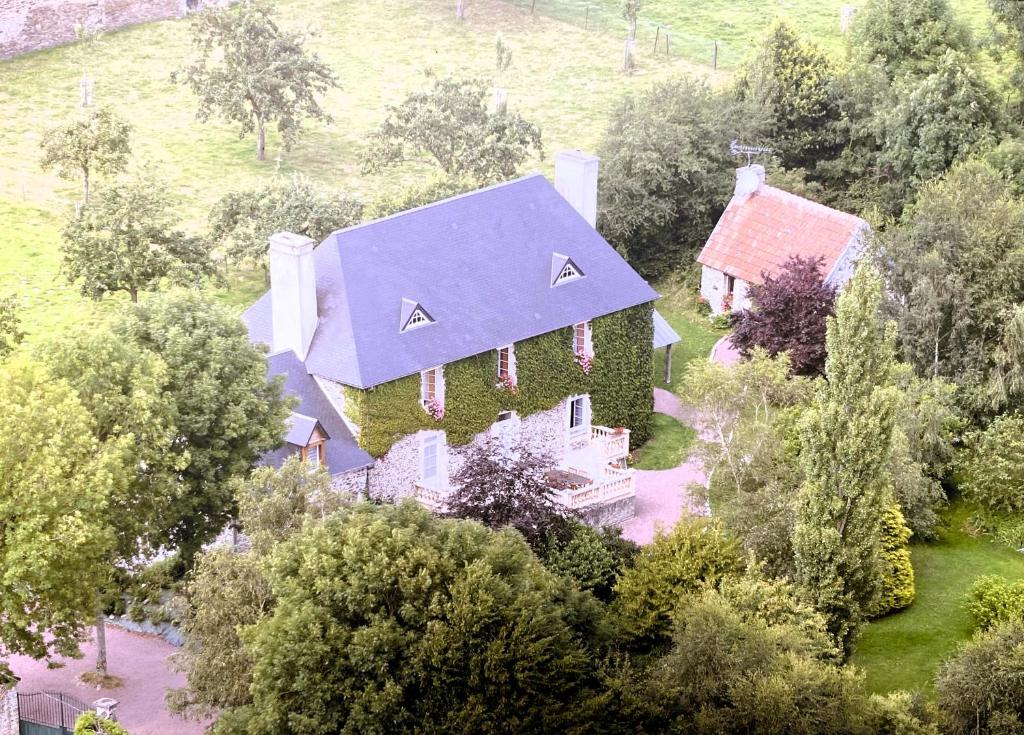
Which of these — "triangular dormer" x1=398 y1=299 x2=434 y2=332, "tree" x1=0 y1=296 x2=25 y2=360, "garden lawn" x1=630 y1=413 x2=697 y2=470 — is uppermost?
"tree" x1=0 y1=296 x2=25 y2=360

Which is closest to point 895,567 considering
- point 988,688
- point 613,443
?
point 988,688

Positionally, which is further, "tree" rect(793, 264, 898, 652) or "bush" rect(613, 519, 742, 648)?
"bush" rect(613, 519, 742, 648)

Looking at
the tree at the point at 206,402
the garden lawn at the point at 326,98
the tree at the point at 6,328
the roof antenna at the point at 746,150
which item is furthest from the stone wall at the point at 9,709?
the roof antenna at the point at 746,150

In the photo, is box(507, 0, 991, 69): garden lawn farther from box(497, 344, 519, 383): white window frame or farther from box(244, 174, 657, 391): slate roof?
box(497, 344, 519, 383): white window frame

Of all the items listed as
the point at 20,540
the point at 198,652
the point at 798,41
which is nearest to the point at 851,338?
the point at 198,652

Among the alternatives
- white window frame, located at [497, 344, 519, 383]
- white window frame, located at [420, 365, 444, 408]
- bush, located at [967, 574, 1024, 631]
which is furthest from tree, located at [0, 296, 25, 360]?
bush, located at [967, 574, 1024, 631]

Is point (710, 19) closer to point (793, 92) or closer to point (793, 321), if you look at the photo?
point (793, 92)

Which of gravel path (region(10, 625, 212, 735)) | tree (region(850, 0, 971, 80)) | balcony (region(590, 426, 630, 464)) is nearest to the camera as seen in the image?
gravel path (region(10, 625, 212, 735))

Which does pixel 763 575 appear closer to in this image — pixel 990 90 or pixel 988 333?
pixel 988 333
